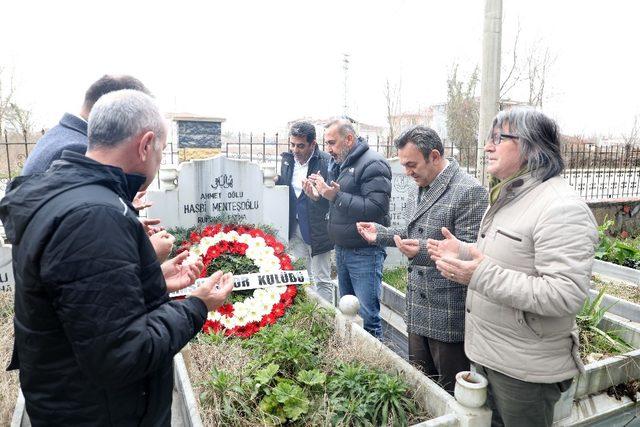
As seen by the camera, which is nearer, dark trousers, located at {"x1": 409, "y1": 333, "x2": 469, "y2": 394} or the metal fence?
dark trousers, located at {"x1": 409, "y1": 333, "x2": 469, "y2": 394}

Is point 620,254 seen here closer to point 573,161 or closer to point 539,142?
point 539,142

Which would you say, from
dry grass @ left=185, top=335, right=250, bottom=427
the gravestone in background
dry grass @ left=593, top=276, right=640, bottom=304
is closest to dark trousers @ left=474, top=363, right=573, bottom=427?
dry grass @ left=185, top=335, right=250, bottom=427

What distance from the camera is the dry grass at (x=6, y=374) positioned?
257cm

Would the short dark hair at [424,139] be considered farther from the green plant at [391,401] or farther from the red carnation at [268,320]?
the red carnation at [268,320]

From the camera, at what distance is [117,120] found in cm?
135

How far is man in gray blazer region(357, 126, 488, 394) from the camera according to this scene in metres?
2.46

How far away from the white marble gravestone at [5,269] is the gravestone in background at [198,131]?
3.04 m

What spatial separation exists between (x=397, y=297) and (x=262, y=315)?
1.86 metres

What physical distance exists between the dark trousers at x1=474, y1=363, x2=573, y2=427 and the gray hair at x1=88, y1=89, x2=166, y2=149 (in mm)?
1780

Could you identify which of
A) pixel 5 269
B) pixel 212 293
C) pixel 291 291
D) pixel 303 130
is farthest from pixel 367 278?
pixel 5 269

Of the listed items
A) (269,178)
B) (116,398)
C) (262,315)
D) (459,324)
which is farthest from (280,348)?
(269,178)

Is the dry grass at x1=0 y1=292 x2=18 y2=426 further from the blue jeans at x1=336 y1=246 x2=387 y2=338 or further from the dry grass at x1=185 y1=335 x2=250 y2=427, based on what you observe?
the blue jeans at x1=336 y1=246 x2=387 y2=338

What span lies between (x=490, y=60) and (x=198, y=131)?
429 cm

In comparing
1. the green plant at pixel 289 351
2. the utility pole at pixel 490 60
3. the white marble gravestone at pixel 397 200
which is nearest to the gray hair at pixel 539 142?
the green plant at pixel 289 351
